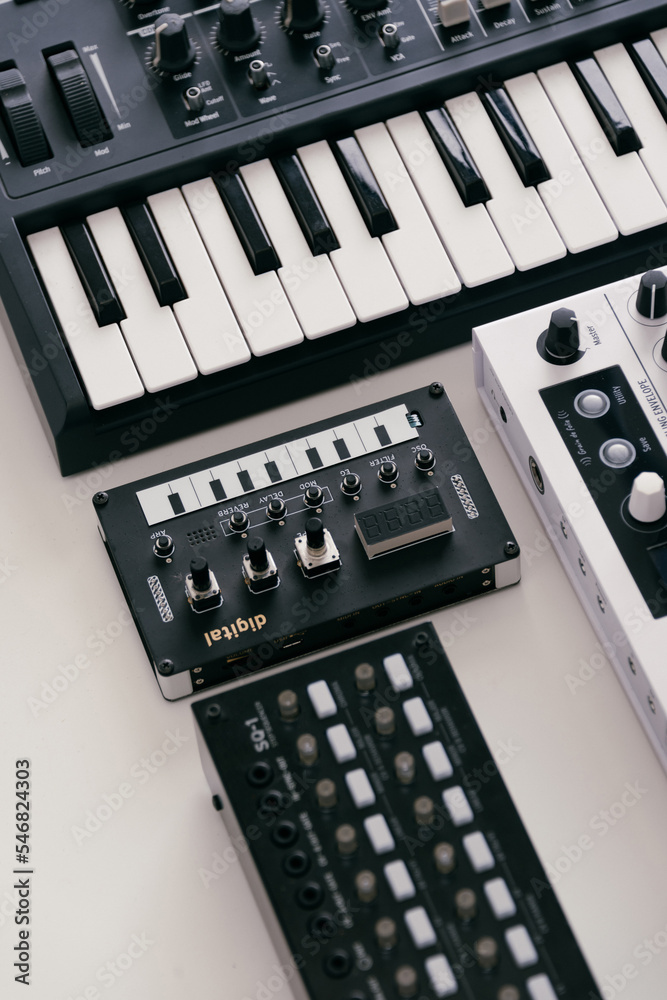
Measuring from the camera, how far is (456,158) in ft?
12.3

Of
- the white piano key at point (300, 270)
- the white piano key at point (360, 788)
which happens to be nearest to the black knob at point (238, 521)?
the white piano key at point (300, 270)

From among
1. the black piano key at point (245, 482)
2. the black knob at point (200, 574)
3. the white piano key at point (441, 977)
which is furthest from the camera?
the black piano key at point (245, 482)

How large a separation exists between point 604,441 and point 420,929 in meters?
1.11

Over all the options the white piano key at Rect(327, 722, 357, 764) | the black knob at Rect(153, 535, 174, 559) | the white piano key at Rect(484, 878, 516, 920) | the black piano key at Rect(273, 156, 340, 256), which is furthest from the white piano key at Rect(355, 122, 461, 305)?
the white piano key at Rect(484, 878, 516, 920)

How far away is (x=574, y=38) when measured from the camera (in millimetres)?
3832

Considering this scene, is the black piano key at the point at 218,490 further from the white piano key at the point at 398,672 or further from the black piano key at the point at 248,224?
the white piano key at the point at 398,672

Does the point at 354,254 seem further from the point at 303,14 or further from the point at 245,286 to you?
the point at 303,14

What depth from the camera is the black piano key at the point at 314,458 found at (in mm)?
3568

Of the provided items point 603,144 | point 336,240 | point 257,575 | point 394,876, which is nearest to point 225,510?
point 257,575

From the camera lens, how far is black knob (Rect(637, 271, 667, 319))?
3.45 metres

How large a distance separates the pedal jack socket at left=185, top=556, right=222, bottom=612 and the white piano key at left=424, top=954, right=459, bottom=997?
91 cm

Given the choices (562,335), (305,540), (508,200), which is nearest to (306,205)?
(508,200)

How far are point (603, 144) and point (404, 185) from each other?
1.57 feet

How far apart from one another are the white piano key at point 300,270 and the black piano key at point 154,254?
0.76 ft
